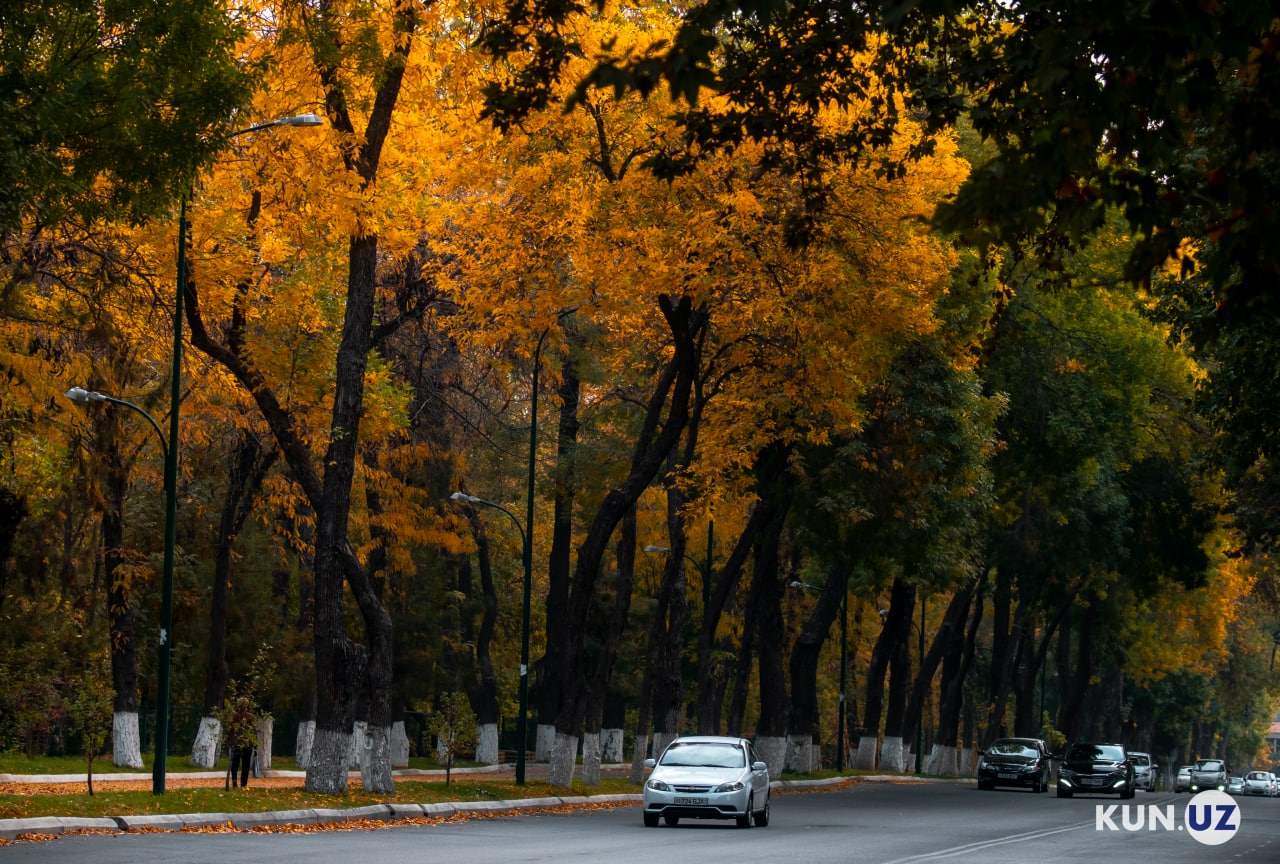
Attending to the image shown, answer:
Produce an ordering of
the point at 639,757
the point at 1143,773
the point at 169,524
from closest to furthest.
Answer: the point at 169,524
the point at 639,757
the point at 1143,773

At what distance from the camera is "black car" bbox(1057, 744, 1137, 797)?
146 feet

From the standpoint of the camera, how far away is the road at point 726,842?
1753 cm

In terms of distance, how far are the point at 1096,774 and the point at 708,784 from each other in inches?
906

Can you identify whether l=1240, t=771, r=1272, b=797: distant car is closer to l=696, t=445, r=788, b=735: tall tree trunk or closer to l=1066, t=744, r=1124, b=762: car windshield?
l=1066, t=744, r=1124, b=762: car windshield

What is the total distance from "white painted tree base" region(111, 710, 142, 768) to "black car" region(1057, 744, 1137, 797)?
2399 centimetres

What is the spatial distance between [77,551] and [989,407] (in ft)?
78.0

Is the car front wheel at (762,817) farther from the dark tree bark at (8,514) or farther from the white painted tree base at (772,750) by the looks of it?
the white painted tree base at (772,750)

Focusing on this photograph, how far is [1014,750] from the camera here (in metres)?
47.4

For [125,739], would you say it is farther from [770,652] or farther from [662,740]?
[770,652]

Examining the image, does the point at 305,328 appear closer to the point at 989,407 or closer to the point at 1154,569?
the point at 989,407

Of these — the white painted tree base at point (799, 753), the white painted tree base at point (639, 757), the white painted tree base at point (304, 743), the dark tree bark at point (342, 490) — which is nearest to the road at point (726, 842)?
the dark tree bark at point (342, 490)

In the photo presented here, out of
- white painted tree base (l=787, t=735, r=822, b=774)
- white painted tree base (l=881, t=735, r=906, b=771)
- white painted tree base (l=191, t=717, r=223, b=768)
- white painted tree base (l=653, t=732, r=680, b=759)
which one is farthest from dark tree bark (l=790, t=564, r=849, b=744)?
white painted tree base (l=191, t=717, r=223, b=768)
